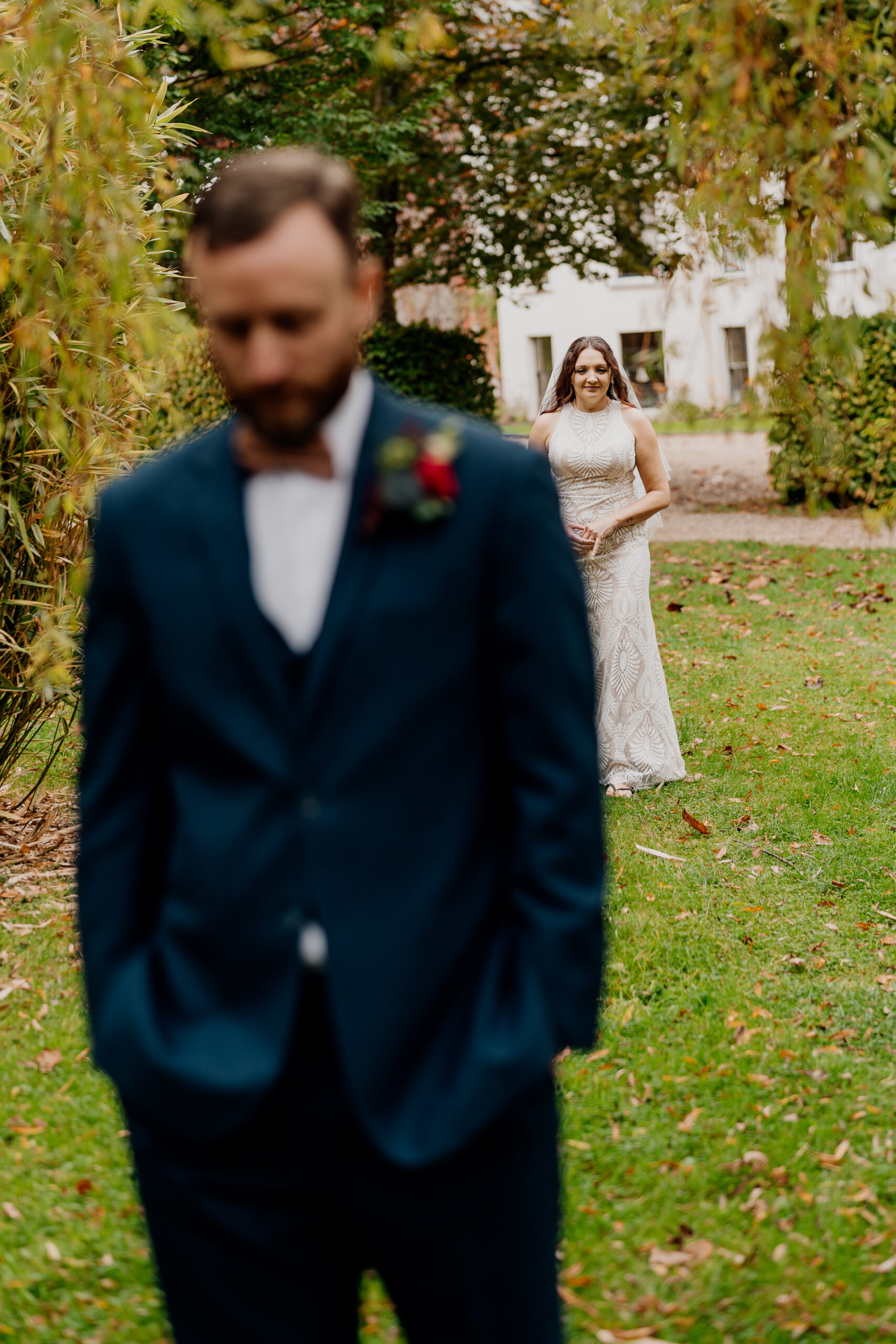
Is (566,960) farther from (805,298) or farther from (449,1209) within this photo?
(805,298)

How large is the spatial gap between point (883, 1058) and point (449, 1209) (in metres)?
3.11

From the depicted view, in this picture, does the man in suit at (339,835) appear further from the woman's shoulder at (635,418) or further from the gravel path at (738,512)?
the gravel path at (738,512)

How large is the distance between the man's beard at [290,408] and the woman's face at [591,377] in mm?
5668

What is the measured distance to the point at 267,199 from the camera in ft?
5.58

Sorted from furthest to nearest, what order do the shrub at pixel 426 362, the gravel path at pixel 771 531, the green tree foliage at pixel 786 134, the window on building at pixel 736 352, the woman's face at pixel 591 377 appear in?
1. the window on building at pixel 736 352
2. the shrub at pixel 426 362
3. the gravel path at pixel 771 531
4. the woman's face at pixel 591 377
5. the green tree foliage at pixel 786 134

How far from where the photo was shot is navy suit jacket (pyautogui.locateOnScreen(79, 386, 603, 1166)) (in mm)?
1768

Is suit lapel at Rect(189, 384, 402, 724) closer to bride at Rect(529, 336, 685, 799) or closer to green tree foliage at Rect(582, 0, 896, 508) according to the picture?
green tree foliage at Rect(582, 0, 896, 508)

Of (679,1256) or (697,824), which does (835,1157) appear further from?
(697,824)

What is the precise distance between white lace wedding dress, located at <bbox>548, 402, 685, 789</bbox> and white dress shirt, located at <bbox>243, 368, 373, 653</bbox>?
562 cm

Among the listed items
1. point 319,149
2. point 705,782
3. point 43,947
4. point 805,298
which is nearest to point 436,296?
point 319,149

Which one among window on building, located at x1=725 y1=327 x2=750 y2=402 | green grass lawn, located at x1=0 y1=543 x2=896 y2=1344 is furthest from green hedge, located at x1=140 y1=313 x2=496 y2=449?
window on building, located at x1=725 y1=327 x2=750 y2=402

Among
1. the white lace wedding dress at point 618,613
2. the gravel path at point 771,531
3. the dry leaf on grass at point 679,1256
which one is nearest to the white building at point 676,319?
the white lace wedding dress at point 618,613

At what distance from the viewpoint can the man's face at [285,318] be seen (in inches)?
67.1

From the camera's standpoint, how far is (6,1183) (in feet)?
12.9
